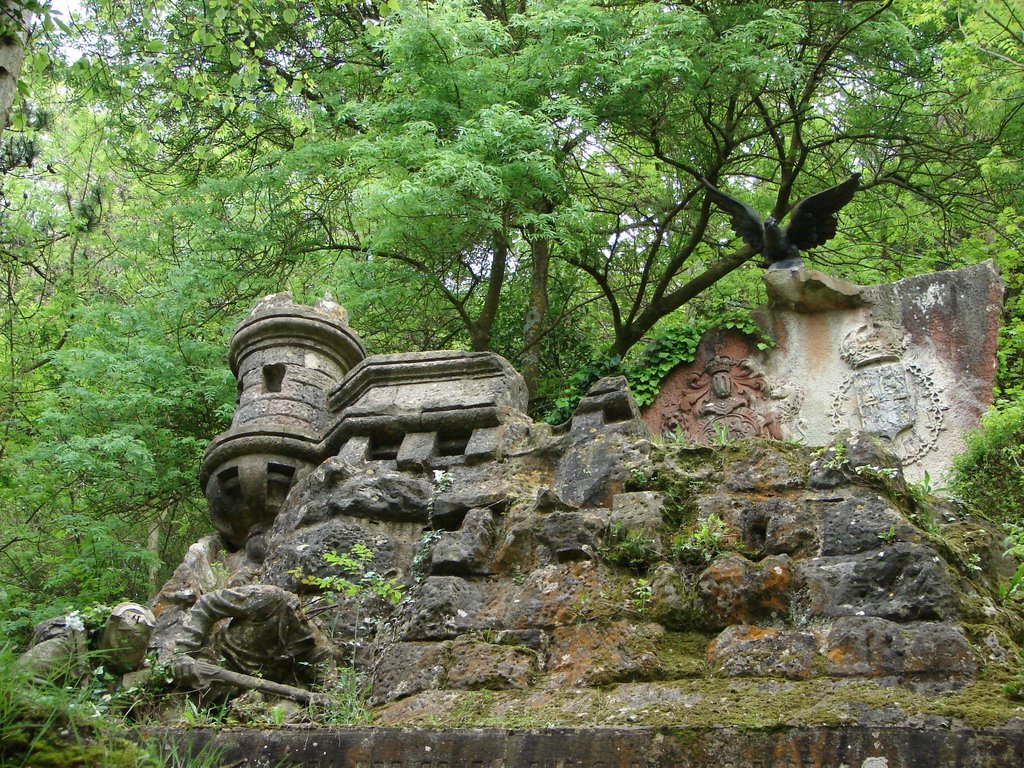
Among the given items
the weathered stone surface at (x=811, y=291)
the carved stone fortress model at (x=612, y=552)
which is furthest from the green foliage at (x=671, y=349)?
the carved stone fortress model at (x=612, y=552)

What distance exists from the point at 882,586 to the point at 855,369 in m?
3.61

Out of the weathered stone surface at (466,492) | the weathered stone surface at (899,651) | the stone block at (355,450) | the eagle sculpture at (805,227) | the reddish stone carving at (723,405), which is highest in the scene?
the eagle sculpture at (805,227)

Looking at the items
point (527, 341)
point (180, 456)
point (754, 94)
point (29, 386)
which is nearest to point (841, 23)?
point (754, 94)

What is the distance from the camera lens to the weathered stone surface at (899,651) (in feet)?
14.0

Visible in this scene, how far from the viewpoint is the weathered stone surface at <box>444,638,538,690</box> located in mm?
4848

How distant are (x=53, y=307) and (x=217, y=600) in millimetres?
8243

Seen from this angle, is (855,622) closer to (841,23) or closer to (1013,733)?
(1013,733)

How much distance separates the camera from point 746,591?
494 centimetres

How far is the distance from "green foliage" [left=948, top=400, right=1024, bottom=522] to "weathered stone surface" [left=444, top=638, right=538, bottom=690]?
11.3ft

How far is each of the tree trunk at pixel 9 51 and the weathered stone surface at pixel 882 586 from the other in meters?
3.87

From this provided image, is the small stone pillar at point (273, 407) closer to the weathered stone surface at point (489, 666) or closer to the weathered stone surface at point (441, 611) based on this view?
the weathered stone surface at point (441, 611)

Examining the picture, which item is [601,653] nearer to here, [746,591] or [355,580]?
[746,591]

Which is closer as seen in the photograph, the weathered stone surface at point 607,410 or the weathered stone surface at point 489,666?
the weathered stone surface at point 489,666

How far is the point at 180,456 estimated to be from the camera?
36.1 feet
